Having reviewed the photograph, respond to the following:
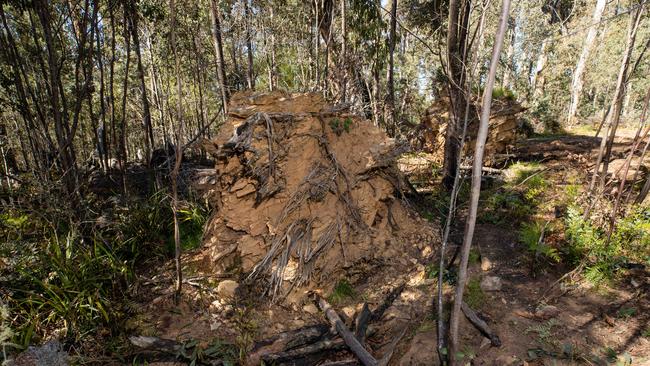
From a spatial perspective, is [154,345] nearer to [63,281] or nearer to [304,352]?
[63,281]

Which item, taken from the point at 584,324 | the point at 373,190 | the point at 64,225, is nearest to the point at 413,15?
the point at 373,190

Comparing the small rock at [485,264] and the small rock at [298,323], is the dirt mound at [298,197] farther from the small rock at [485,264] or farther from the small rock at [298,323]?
the small rock at [485,264]

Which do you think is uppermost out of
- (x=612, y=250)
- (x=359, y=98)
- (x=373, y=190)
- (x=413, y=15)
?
(x=413, y=15)

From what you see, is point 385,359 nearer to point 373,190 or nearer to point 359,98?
point 373,190

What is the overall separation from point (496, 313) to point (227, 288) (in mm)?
3009

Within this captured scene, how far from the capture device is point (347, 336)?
130 inches

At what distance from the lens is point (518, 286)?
392cm

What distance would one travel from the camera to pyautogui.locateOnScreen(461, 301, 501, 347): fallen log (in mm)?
3094

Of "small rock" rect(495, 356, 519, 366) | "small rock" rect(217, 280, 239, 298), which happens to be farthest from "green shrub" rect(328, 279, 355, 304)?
"small rock" rect(495, 356, 519, 366)

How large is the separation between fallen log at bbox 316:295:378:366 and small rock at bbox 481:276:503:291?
1715 mm

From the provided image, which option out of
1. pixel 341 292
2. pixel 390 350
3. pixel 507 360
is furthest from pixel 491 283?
pixel 341 292

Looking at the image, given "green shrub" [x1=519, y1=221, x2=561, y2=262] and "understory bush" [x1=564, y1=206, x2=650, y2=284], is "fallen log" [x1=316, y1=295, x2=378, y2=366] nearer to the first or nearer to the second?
"green shrub" [x1=519, y1=221, x2=561, y2=262]

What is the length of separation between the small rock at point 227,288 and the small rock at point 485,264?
10.3 ft

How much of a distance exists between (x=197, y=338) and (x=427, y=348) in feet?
7.43
